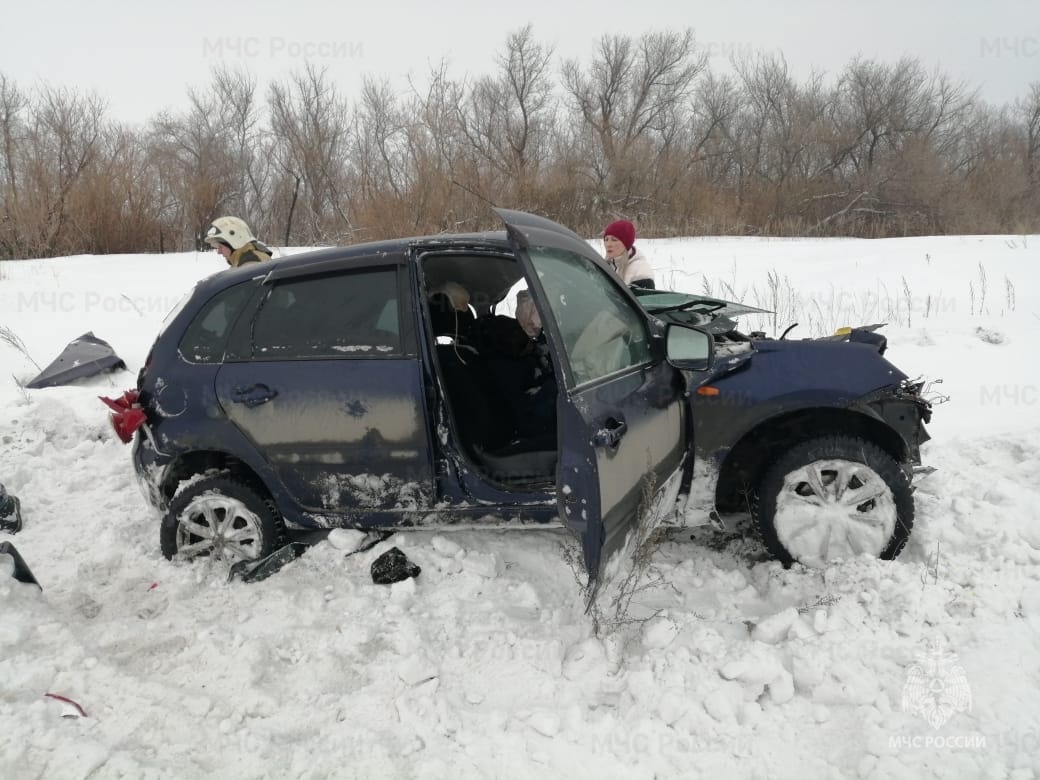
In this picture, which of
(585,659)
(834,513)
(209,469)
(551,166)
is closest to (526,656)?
(585,659)

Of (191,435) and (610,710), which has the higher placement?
(191,435)

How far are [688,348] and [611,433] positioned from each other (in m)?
0.77

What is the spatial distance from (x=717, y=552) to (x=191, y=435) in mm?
2857

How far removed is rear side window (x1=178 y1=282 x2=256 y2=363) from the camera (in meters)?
3.33

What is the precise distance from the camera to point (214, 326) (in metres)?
3.36

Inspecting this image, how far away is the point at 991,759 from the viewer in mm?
2045

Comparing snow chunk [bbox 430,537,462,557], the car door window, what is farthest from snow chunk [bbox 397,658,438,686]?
the car door window

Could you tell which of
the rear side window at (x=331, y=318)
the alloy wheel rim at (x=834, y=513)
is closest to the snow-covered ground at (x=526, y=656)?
the alloy wheel rim at (x=834, y=513)

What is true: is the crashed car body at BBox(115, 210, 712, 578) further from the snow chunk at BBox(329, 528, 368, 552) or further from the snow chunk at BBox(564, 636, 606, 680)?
the snow chunk at BBox(564, 636, 606, 680)

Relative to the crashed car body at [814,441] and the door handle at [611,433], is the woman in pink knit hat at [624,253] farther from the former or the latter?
the door handle at [611,433]

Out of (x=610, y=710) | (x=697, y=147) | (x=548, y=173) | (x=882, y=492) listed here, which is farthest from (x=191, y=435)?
(x=697, y=147)

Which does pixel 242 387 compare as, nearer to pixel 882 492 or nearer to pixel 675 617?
pixel 675 617

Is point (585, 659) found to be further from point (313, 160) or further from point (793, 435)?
point (313, 160)

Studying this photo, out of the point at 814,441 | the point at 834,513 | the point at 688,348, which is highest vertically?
the point at 688,348
